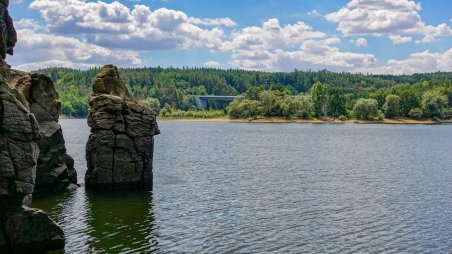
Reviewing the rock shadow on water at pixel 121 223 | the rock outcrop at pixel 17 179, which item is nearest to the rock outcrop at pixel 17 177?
the rock outcrop at pixel 17 179

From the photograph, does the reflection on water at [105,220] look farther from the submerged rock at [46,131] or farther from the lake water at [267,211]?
the submerged rock at [46,131]

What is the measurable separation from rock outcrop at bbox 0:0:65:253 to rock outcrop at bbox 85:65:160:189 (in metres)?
20.7

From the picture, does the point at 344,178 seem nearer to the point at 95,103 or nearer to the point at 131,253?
the point at 95,103

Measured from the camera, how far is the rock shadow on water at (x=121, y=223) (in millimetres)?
32812

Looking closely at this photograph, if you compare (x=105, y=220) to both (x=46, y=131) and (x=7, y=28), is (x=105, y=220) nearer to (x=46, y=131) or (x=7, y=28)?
(x=46, y=131)

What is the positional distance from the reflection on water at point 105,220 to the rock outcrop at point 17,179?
99.8 inches

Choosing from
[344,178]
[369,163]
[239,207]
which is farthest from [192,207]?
[369,163]

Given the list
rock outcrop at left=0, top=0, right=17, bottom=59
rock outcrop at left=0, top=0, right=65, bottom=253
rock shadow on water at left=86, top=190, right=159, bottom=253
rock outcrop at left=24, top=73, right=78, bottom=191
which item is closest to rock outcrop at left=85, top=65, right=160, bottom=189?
rock shadow on water at left=86, top=190, right=159, bottom=253

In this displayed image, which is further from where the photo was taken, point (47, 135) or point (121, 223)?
point (47, 135)

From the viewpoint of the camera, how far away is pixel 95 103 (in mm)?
52438

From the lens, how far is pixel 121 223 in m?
38.8

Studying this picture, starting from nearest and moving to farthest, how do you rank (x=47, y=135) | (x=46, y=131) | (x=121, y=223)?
1. (x=121, y=223)
2. (x=47, y=135)
3. (x=46, y=131)

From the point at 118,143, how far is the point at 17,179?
22696 millimetres

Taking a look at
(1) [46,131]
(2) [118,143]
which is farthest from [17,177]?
(2) [118,143]
